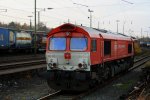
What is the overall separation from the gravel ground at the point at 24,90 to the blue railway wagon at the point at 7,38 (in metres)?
21.9

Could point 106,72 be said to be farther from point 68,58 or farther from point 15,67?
point 15,67

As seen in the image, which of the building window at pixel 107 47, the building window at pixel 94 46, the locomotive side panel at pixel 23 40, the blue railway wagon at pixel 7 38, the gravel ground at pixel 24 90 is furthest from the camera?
the locomotive side panel at pixel 23 40

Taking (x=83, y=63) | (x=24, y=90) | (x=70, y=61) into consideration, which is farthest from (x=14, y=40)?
(x=83, y=63)

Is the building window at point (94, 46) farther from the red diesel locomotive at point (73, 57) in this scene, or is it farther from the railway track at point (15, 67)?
the railway track at point (15, 67)

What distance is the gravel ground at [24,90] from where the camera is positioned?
1281cm

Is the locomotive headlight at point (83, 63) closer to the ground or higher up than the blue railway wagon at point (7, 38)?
closer to the ground

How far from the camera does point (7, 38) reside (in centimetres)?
3969

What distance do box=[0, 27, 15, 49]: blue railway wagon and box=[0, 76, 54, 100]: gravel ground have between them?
2188 centimetres

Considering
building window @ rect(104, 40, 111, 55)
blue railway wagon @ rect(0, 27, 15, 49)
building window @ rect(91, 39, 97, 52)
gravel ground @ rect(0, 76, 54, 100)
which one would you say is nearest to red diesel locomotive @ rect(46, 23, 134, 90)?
building window @ rect(91, 39, 97, 52)

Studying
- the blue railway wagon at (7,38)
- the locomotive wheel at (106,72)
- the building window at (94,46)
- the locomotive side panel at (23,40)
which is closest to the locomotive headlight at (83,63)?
the building window at (94,46)

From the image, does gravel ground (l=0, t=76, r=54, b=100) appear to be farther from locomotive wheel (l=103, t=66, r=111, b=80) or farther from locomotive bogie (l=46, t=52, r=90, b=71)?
locomotive wheel (l=103, t=66, r=111, b=80)

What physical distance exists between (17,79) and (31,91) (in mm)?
3145

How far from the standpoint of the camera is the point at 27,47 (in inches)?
1812

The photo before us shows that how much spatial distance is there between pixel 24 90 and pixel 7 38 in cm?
2621
